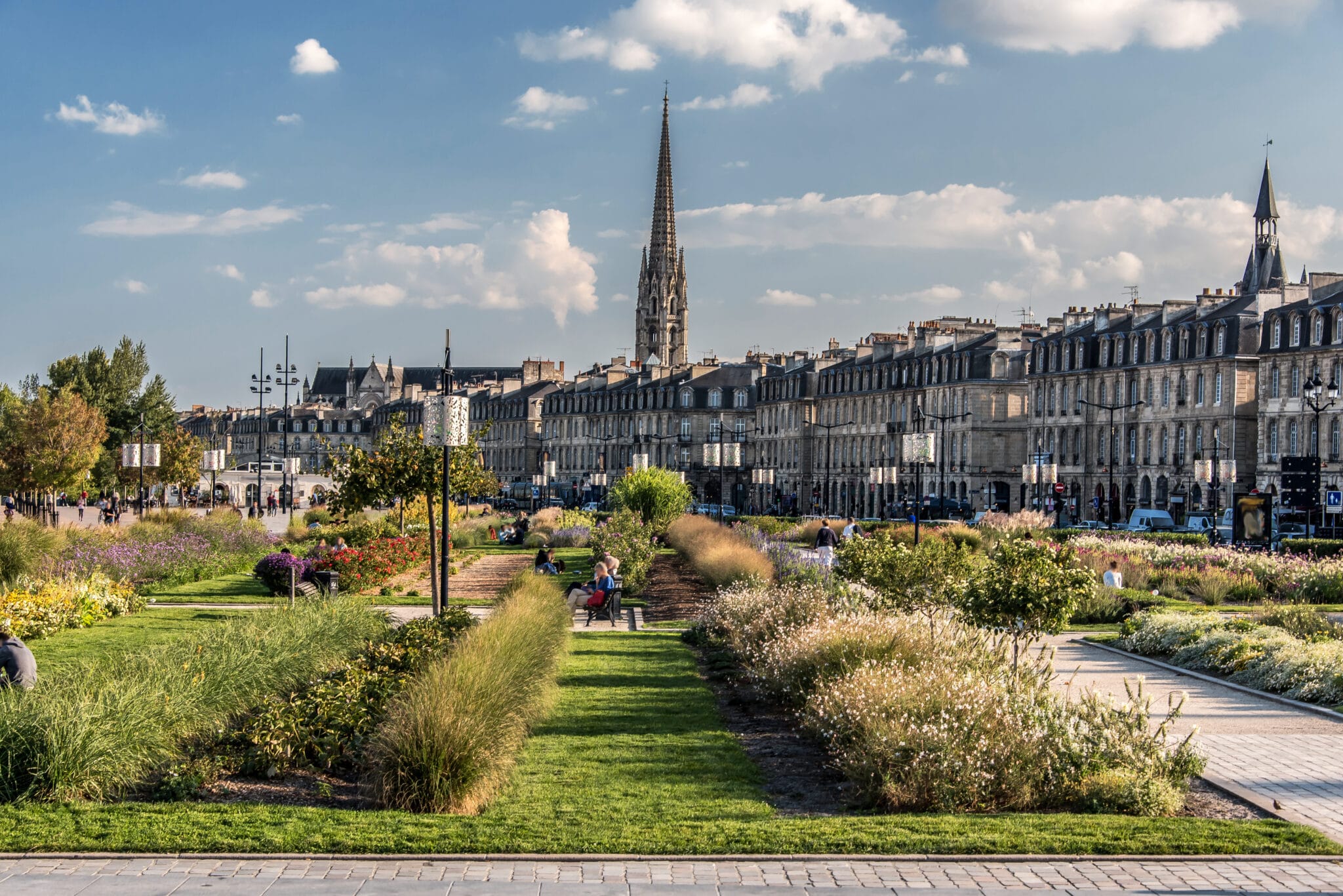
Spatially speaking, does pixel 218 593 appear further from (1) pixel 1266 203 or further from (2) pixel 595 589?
(1) pixel 1266 203

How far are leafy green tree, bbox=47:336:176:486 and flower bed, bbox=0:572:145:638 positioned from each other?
37813 mm

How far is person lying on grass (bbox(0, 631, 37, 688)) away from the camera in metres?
12.6

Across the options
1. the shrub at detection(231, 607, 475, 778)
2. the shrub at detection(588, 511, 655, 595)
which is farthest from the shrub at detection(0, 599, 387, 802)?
the shrub at detection(588, 511, 655, 595)

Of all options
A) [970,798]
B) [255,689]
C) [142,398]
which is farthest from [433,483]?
[142,398]

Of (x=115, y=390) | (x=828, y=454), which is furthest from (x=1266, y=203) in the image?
(x=115, y=390)

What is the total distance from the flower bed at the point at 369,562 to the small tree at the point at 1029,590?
15.0 m

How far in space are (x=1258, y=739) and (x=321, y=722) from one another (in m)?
8.52

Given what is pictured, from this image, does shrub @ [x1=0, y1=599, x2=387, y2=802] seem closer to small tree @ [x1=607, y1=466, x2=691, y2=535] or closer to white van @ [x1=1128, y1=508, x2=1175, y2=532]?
small tree @ [x1=607, y1=466, x2=691, y2=535]

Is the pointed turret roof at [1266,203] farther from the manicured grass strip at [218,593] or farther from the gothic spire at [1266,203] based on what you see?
the manicured grass strip at [218,593]

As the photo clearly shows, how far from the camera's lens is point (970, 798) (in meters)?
10.3

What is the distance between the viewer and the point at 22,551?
949 inches

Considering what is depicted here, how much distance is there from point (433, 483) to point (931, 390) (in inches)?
2497

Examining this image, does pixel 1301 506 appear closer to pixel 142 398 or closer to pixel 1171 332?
pixel 1171 332

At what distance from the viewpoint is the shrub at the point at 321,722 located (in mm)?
11047
